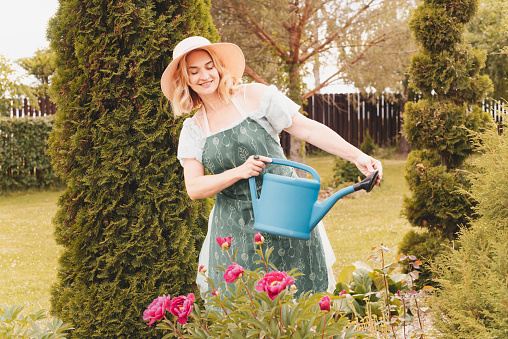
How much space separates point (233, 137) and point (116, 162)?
1138mm

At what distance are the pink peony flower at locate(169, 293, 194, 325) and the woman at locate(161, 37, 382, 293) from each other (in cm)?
74

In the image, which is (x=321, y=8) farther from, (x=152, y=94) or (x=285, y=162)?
(x=285, y=162)

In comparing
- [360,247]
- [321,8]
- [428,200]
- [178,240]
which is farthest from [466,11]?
[321,8]

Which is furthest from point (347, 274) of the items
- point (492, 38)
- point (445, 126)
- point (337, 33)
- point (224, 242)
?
point (492, 38)

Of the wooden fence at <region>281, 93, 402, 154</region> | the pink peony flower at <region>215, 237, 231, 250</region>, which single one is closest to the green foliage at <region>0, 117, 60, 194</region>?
the wooden fence at <region>281, 93, 402, 154</region>

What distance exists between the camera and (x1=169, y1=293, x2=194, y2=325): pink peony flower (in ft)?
5.15

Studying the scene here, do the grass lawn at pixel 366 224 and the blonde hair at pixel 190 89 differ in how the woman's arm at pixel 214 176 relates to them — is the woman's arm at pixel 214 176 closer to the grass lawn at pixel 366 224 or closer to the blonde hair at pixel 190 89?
the blonde hair at pixel 190 89

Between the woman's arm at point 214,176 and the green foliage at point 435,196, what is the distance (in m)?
2.67

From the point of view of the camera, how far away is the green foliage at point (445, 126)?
4.49 m

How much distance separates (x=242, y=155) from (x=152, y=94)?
3.76 ft

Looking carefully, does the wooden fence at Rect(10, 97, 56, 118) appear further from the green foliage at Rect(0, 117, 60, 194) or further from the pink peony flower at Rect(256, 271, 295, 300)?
the pink peony flower at Rect(256, 271, 295, 300)

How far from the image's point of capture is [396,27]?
9711 mm

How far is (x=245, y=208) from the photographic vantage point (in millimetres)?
2436

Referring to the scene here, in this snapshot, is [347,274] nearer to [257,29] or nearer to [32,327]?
[32,327]
